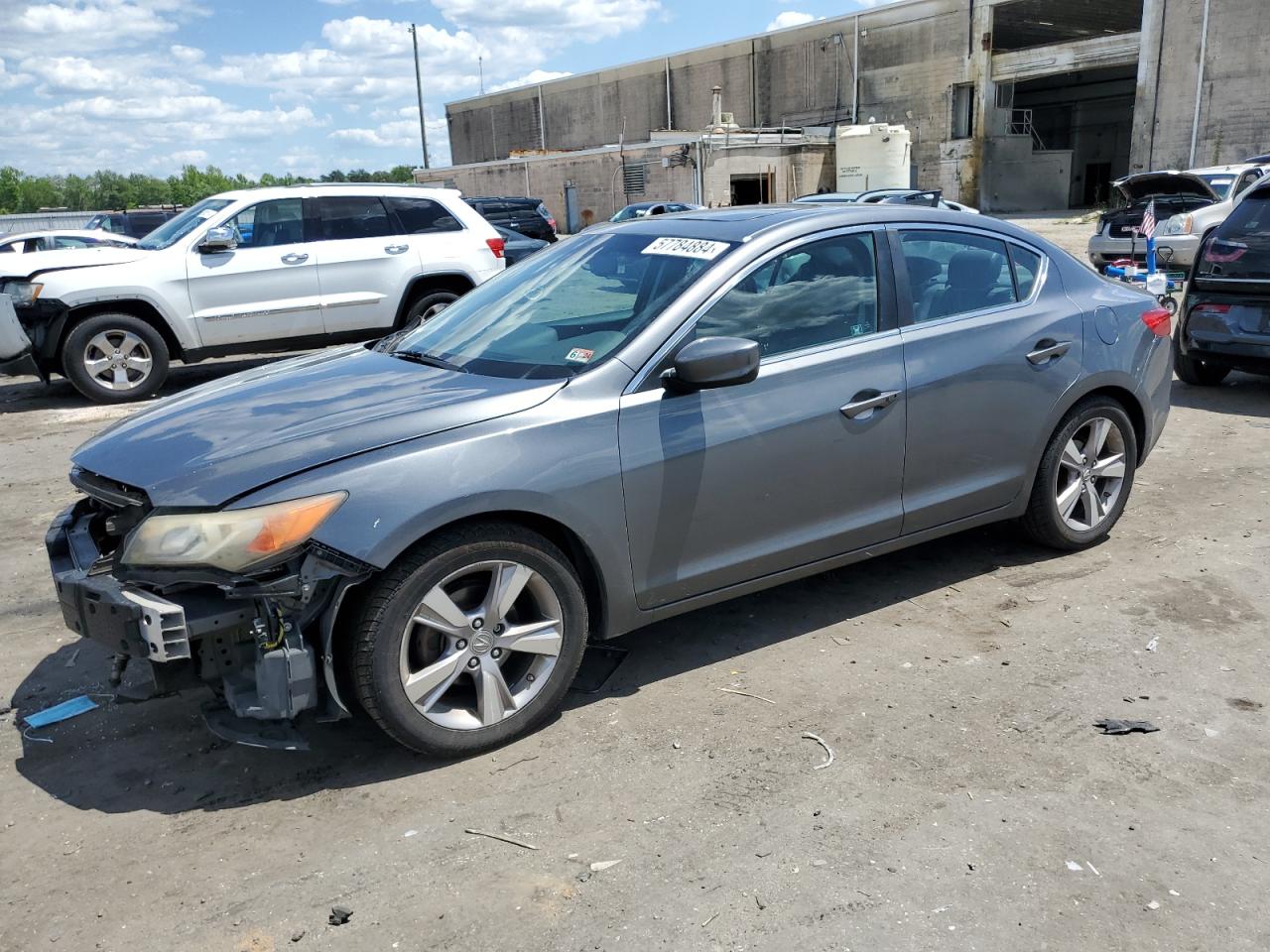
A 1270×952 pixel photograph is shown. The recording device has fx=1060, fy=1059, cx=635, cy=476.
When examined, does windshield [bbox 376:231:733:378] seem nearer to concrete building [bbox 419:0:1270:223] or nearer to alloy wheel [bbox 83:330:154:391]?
alloy wheel [bbox 83:330:154:391]

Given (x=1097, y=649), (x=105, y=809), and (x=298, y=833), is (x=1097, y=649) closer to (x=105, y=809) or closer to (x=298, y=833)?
(x=298, y=833)

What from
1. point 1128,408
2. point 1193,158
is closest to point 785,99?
point 1193,158

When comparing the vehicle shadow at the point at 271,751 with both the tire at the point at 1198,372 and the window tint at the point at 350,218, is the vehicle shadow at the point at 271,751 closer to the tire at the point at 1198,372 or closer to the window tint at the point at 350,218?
the tire at the point at 1198,372

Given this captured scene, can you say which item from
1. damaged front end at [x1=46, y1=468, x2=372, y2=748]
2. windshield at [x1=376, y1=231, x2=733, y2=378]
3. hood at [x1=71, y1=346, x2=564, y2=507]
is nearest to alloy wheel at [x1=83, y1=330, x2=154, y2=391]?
windshield at [x1=376, y1=231, x2=733, y2=378]

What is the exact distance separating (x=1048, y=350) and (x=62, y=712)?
4.24m

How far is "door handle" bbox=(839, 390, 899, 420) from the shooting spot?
4066 millimetres

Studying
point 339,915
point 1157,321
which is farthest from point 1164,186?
point 339,915

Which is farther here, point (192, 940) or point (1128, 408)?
point (1128, 408)

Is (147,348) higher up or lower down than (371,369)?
lower down

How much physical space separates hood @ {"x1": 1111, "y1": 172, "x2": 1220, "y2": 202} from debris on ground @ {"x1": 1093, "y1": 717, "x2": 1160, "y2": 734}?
1531cm

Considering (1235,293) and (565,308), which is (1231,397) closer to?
(1235,293)

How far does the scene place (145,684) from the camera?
3.24 meters

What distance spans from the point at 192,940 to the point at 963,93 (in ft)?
147

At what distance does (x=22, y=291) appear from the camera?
9.53 metres
